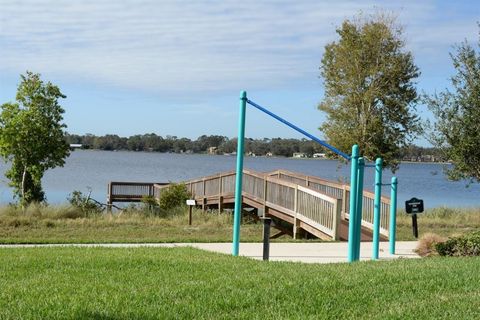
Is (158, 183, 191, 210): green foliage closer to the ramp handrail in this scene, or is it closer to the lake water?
the ramp handrail

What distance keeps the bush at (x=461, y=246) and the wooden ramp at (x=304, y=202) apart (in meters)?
4.35

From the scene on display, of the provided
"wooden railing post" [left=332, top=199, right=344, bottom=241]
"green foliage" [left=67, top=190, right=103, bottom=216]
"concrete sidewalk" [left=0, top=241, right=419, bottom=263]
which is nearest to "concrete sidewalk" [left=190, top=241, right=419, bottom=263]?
"concrete sidewalk" [left=0, top=241, right=419, bottom=263]

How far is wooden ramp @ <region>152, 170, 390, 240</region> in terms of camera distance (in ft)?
55.5

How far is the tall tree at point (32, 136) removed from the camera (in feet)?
79.7

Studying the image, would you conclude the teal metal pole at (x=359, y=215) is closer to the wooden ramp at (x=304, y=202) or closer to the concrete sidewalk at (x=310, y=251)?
the concrete sidewalk at (x=310, y=251)

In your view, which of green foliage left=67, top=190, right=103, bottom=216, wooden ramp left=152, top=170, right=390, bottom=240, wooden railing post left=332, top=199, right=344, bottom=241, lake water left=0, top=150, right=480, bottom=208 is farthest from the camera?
lake water left=0, top=150, right=480, bottom=208

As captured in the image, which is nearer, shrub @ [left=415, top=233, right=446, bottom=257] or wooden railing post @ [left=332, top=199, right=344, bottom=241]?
shrub @ [left=415, top=233, right=446, bottom=257]

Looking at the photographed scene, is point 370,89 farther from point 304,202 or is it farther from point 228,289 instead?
point 228,289

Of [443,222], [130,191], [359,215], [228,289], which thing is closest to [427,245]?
[359,215]

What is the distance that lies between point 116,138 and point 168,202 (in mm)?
81739

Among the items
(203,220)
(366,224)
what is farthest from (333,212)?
(203,220)

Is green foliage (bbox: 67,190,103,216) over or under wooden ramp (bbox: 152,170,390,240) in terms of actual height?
under

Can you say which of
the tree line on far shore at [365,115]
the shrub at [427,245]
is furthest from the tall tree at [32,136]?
the shrub at [427,245]

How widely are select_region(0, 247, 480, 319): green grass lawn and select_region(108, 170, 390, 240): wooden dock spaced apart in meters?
6.73
